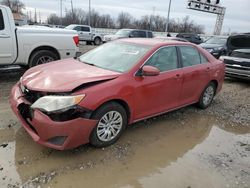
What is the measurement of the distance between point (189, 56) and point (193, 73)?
0.37 metres

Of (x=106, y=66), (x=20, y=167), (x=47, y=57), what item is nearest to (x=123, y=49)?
(x=106, y=66)

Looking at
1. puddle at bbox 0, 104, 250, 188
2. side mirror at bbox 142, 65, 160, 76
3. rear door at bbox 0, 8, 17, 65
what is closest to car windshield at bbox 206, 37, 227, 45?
puddle at bbox 0, 104, 250, 188

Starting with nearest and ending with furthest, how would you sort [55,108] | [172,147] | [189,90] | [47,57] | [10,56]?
[55,108] → [172,147] → [189,90] → [10,56] → [47,57]

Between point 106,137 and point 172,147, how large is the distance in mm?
1094

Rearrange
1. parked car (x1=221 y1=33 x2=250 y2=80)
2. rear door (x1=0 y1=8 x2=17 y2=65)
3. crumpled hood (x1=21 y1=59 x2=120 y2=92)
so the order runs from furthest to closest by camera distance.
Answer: parked car (x1=221 y1=33 x2=250 y2=80)
rear door (x1=0 y1=8 x2=17 y2=65)
crumpled hood (x1=21 y1=59 x2=120 y2=92)

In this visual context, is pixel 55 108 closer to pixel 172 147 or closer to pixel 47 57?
pixel 172 147

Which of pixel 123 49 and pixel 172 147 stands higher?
pixel 123 49

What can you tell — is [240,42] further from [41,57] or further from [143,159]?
[143,159]

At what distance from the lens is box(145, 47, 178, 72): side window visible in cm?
435

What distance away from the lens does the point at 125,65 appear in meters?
4.12

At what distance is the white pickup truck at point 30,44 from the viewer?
6.62 metres

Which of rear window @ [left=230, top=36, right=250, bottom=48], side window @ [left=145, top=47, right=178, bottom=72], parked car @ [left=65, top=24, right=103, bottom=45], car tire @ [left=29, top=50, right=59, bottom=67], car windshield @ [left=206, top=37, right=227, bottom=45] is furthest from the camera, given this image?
parked car @ [left=65, top=24, right=103, bottom=45]

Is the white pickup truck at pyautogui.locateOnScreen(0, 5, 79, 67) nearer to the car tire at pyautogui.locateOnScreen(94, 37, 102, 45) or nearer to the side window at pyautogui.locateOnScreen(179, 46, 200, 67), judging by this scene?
the side window at pyautogui.locateOnScreen(179, 46, 200, 67)

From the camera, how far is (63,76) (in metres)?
3.73
